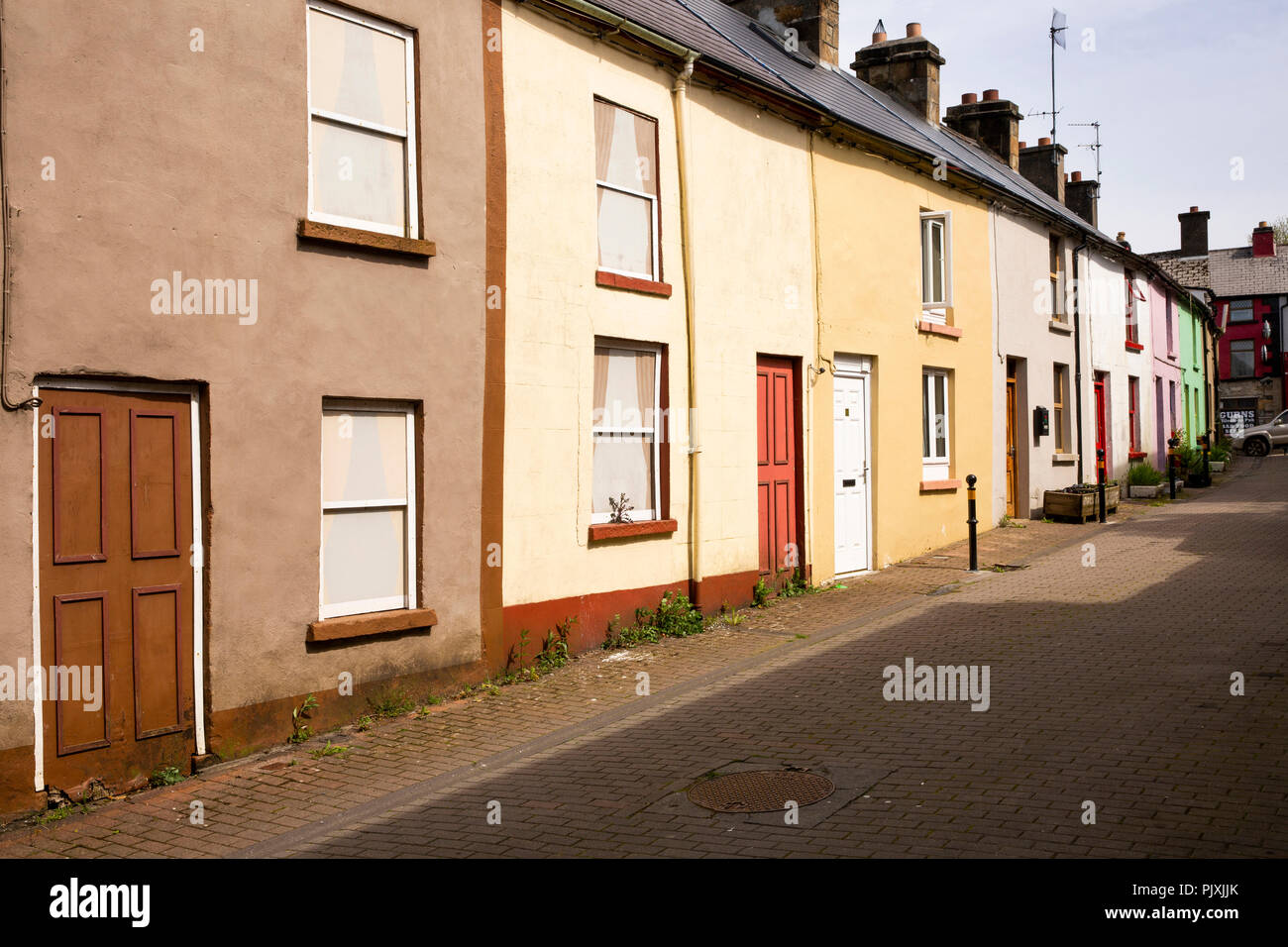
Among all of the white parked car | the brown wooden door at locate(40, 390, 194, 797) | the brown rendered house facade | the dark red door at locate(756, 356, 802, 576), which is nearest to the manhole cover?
the brown rendered house facade

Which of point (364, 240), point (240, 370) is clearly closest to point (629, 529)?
point (364, 240)

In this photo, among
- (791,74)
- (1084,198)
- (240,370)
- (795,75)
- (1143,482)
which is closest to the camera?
(240,370)

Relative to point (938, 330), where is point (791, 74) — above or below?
above

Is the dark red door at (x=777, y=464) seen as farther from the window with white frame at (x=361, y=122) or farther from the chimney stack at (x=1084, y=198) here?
the chimney stack at (x=1084, y=198)

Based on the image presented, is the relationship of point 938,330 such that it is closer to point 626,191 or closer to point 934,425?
point 934,425

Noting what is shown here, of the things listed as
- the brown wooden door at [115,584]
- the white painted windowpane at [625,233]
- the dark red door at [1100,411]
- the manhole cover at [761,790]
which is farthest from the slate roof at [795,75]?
the manhole cover at [761,790]

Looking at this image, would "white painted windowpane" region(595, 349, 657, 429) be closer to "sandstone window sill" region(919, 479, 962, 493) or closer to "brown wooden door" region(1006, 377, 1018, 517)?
"sandstone window sill" region(919, 479, 962, 493)

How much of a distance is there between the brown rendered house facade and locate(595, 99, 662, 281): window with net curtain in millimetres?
1685

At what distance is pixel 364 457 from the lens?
886cm

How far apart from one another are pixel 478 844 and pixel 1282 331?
6300 cm

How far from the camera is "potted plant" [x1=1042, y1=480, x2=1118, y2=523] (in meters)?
20.8

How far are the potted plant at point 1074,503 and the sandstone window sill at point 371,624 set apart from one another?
1501cm

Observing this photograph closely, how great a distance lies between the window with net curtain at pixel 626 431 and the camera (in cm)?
1135

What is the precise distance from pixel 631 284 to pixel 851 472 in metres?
5.34
